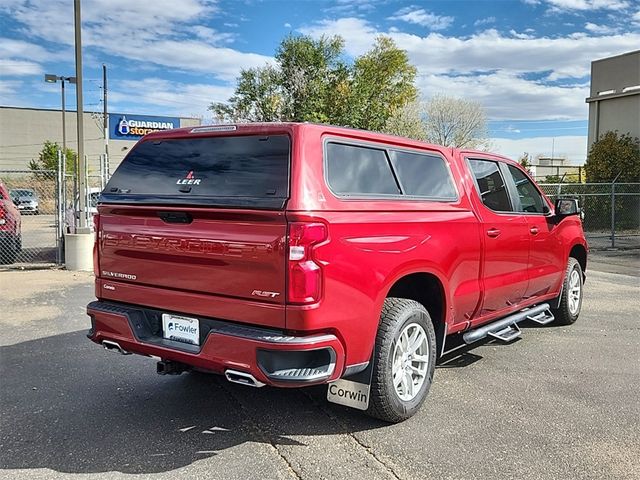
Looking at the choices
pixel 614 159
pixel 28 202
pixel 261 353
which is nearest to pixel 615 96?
pixel 614 159

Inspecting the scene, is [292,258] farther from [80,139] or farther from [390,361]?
[80,139]

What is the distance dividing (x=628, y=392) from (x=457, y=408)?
1521 millimetres

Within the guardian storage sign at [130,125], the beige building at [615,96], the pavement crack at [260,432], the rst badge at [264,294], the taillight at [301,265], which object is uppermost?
the guardian storage sign at [130,125]

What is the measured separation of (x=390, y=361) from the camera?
380 cm

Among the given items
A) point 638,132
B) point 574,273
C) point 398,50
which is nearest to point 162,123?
point 398,50

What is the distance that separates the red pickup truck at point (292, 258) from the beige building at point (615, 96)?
1848cm

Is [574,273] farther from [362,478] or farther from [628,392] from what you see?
[362,478]

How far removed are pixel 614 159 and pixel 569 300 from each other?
14.9m

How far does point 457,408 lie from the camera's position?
4.30 metres

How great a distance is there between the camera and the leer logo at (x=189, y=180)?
3756 millimetres

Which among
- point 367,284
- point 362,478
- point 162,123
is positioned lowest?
point 362,478

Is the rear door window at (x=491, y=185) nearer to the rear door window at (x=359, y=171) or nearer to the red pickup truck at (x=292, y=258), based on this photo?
the red pickup truck at (x=292, y=258)

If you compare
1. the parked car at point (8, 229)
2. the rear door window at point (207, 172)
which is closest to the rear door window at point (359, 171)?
the rear door window at point (207, 172)

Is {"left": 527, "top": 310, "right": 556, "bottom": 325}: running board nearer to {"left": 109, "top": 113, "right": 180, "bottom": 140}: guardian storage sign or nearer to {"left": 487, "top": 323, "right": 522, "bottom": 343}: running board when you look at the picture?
{"left": 487, "top": 323, "right": 522, "bottom": 343}: running board
